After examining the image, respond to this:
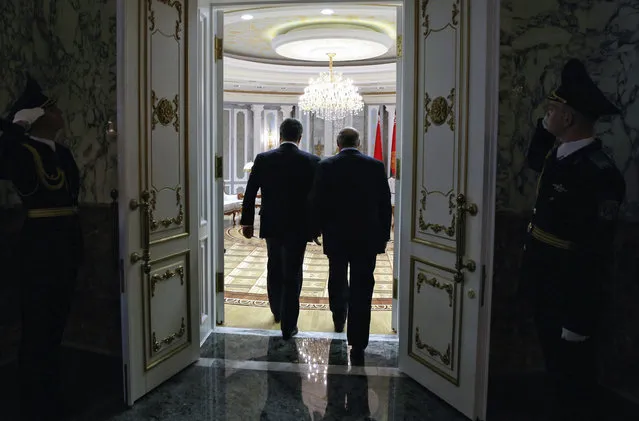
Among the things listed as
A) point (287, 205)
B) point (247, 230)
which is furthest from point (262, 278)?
point (287, 205)

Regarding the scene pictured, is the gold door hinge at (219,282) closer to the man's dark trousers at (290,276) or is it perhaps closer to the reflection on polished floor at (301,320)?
the reflection on polished floor at (301,320)

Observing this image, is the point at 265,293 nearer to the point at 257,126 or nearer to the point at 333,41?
the point at 333,41

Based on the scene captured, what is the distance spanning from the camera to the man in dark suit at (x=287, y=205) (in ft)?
10.2

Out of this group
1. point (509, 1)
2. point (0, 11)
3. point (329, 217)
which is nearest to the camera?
point (509, 1)

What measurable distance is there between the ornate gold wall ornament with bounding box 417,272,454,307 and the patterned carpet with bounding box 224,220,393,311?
4.87ft

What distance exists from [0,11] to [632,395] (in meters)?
3.64

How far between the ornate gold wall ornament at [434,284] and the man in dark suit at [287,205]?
2.83 feet

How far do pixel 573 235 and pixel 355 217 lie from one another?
1.27 metres

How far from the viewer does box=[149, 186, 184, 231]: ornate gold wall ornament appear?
2.32 meters

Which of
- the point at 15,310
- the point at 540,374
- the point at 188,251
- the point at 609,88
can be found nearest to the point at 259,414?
the point at 188,251

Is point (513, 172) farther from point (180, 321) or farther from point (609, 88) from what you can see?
point (180, 321)

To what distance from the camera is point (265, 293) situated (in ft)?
14.3

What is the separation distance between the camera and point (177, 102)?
2.50 meters

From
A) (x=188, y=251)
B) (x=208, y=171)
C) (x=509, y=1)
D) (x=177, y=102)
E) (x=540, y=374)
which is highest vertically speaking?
(x=509, y=1)
